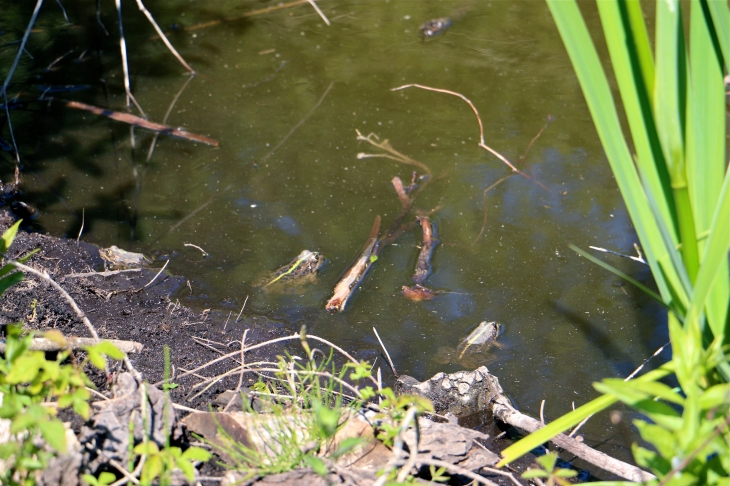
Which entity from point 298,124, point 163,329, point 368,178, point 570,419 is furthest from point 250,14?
point 570,419

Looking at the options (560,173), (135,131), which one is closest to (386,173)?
(560,173)

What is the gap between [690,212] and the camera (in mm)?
1196

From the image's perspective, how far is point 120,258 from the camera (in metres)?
2.92

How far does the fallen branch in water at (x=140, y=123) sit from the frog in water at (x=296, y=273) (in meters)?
1.27

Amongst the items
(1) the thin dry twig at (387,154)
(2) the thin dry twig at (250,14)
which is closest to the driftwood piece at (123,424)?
(1) the thin dry twig at (387,154)

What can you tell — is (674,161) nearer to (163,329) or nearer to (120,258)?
(163,329)

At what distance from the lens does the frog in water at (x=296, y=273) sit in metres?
2.91

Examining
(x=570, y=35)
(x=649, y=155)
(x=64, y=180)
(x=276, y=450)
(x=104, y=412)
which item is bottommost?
(x=64, y=180)

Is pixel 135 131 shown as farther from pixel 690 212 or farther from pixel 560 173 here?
pixel 690 212

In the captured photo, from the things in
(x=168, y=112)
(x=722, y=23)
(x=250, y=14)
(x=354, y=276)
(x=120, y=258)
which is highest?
(x=722, y=23)

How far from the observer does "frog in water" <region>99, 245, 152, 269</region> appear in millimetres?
2906

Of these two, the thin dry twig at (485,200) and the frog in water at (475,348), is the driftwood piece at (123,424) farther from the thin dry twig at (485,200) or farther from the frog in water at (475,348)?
the thin dry twig at (485,200)

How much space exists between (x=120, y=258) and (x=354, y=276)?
3.75 ft

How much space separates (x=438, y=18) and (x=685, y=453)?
4790mm
